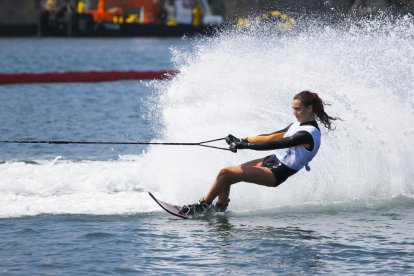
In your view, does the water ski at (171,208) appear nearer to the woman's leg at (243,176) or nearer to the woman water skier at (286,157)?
the woman water skier at (286,157)

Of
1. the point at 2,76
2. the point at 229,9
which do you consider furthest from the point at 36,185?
the point at 229,9

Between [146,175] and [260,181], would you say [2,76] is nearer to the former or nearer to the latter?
[146,175]

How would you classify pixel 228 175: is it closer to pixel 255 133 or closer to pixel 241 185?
pixel 241 185

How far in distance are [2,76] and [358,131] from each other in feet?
73.1

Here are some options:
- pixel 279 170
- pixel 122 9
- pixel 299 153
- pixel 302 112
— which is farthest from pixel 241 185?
pixel 122 9

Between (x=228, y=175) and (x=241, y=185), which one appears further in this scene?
(x=241, y=185)

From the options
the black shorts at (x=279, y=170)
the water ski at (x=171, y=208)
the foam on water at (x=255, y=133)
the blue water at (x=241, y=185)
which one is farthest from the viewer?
the foam on water at (x=255, y=133)

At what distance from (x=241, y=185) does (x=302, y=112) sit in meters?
1.55

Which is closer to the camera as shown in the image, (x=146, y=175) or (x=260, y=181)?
(x=260, y=181)

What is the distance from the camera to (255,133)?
1397 centimetres

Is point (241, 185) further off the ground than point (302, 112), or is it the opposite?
point (302, 112)

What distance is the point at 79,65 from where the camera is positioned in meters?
48.8

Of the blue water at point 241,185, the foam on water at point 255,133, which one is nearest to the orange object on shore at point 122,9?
the blue water at point 241,185

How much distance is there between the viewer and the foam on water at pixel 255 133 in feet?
40.9
